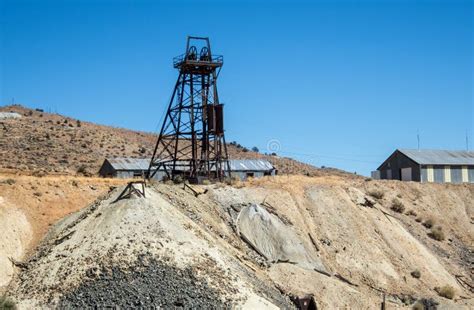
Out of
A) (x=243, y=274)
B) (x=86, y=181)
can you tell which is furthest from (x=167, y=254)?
(x=86, y=181)

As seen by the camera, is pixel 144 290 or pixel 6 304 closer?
pixel 6 304

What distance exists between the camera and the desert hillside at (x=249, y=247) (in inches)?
1061

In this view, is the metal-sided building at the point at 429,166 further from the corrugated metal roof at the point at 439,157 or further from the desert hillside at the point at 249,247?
the desert hillside at the point at 249,247

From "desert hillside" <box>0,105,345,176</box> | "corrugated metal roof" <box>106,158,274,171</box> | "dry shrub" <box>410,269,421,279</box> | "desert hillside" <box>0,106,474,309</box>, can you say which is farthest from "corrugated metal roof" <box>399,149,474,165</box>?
"desert hillside" <box>0,105,345,176</box>

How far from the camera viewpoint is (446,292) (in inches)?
1465

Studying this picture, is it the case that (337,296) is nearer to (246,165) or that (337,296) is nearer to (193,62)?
(193,62)

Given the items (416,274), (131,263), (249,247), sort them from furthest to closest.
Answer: (416,274) < (249,247) < (131,263)

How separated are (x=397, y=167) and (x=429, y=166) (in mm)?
3004

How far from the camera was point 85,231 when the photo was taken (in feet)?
99.1

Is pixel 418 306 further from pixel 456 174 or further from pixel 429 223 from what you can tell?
pixel 456 174

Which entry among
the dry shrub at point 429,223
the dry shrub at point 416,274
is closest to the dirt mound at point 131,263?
the dry shrub at point 416,274

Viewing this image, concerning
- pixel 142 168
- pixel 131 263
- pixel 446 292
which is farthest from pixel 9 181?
pixel 446 292

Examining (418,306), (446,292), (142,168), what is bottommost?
(418,306)

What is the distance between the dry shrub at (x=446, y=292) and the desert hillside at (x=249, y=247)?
77 mm
